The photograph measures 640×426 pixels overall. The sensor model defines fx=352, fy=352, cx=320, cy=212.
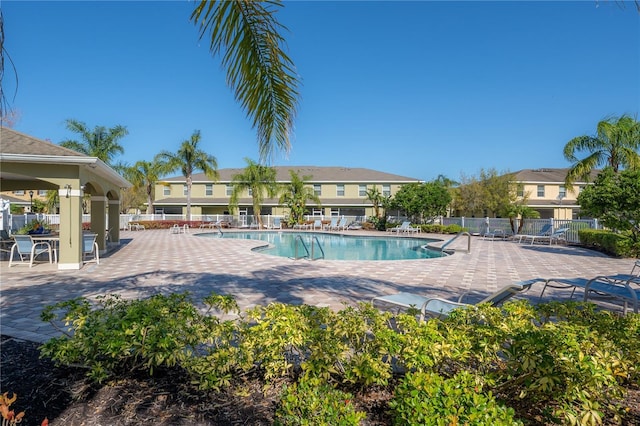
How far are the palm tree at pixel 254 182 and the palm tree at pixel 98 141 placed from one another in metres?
13.9

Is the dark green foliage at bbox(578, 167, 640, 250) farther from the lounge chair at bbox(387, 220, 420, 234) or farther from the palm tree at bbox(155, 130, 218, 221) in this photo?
the palm tree at bbox(155, 130, 218, 221)

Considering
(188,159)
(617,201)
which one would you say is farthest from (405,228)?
(188,159)

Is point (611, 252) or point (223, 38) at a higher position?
point (223, 38)

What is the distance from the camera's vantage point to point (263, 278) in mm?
8953

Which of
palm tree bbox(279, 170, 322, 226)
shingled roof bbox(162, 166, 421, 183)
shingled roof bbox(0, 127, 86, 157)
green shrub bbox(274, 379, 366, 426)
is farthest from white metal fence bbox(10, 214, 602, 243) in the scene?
green shrub bbox(274, 379, 366, 426)

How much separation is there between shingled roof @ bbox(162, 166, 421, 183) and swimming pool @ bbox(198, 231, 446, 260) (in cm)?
1336

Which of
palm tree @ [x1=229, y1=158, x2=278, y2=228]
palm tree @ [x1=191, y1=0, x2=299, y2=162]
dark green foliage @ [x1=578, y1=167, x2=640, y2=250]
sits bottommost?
dark green foliage @ [x1=578, y1=167, x2=640, y2=250]

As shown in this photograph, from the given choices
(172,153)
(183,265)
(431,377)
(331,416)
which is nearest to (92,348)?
(331,416)

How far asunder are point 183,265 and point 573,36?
40.4ft

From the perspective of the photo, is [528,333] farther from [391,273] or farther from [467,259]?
[467,259]

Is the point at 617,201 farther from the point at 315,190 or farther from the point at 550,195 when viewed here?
the point at 315,190

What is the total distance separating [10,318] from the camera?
5.46 m

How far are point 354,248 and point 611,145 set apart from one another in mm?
14314

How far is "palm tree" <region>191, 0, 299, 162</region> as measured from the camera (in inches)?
137
